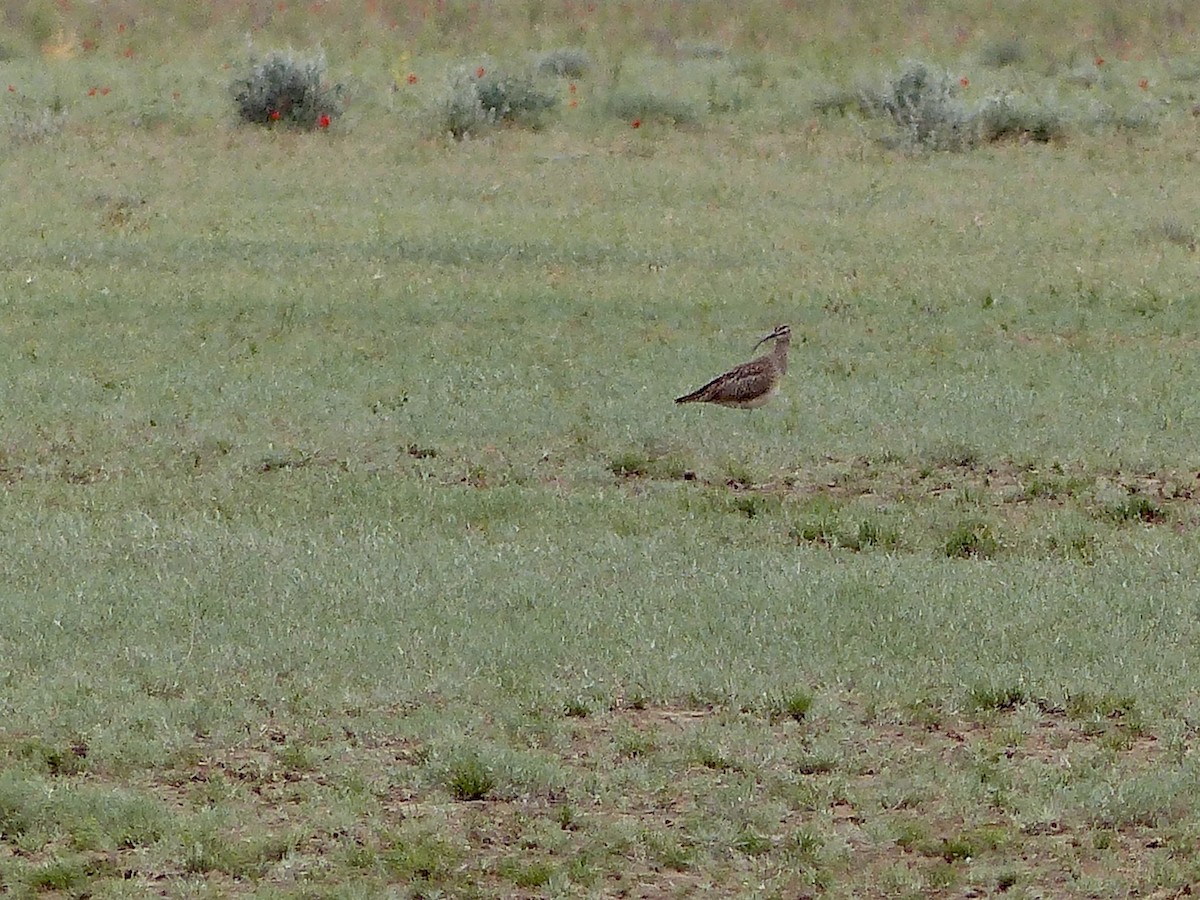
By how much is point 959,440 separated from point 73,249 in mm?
7894

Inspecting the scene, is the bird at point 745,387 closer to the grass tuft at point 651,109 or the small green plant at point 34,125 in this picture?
the small green plant at point 34,125

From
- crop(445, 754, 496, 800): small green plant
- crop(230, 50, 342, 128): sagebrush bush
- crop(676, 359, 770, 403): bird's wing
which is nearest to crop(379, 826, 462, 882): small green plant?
crop(445, 754, 496, 800): small green plant

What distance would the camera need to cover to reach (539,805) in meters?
6.11

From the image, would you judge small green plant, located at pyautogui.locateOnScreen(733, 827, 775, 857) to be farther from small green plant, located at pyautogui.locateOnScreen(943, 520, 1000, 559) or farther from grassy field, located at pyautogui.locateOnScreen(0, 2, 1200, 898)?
small green plant, located at pyautogui.locateOnScreen(943, 520, 1000, 559)

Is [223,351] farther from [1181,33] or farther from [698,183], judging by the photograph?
[1181,33]

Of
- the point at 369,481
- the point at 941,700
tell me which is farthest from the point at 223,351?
the point at 941,700

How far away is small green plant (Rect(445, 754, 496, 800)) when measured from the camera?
620 centimetres

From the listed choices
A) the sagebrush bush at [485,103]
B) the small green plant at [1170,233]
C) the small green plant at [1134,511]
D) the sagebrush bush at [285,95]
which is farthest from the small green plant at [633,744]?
the sagebrush bush at [285,95]

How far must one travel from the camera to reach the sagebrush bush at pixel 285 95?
2295 cm

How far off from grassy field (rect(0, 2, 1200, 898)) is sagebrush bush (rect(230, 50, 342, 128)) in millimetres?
1912

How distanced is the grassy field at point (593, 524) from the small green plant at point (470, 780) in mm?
27

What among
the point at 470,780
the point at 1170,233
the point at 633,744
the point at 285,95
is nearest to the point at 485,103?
the point at 285,95

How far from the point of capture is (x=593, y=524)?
30.6ft

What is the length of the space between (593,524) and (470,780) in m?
3.20
